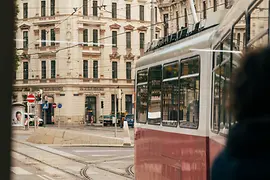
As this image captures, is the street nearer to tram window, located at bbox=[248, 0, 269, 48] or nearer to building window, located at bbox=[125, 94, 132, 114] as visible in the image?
tram window, located at bbox=[248, 0, 269, 48]

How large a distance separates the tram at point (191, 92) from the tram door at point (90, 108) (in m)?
57.3

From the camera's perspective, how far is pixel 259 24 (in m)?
5.34

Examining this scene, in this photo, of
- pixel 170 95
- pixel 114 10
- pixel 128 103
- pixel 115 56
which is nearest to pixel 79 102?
pixel 128 103

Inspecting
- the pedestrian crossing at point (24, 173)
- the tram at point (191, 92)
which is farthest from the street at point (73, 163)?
the tram at point (191, 92)

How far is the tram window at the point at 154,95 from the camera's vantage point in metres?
10.9

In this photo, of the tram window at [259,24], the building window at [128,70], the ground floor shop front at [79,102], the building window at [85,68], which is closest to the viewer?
the tram window at [259,24]

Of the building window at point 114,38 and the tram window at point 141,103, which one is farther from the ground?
the building window at point 114,38

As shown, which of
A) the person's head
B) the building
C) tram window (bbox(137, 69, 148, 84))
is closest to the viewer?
tram window (bbox(137, 69, 148, 84))

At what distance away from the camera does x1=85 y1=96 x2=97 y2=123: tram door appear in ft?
229

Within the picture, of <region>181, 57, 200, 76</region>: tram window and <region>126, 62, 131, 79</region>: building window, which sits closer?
<region>181, 57, 200, 76</region>: tram window

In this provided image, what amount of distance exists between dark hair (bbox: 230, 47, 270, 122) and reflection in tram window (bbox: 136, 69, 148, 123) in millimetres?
9534

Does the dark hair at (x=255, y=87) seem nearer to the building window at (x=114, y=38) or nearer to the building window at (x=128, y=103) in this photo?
the building window at (x=114, y=38)

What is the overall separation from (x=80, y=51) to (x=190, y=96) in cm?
5844

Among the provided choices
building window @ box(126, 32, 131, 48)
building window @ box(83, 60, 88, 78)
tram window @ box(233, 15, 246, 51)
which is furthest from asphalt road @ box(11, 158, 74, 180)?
building window @ box(126, 32, 131, 48)
